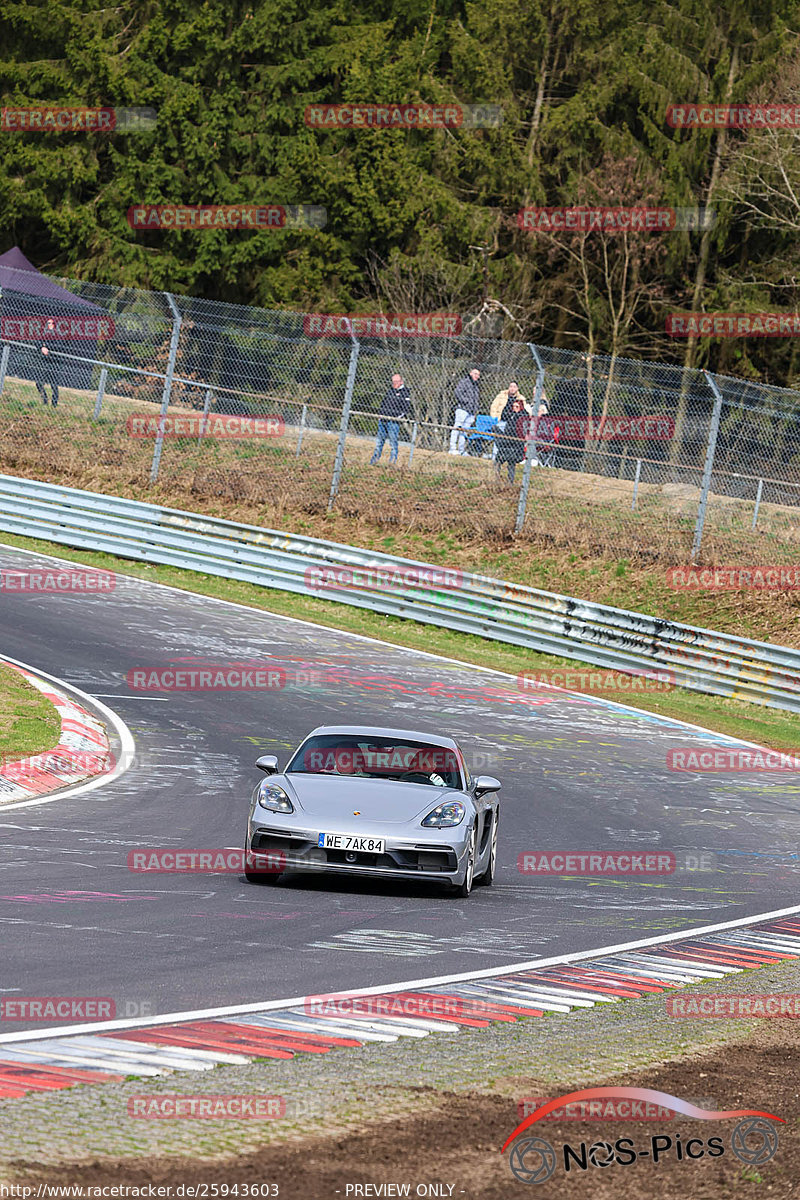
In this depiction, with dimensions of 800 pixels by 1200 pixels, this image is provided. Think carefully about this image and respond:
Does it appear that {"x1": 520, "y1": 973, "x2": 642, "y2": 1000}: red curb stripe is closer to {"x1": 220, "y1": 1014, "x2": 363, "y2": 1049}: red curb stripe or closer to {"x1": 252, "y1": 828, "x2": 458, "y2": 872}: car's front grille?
{"x1": 220, "y1": 1014, "x2": 363, "y2": 1049}: red curb stripe

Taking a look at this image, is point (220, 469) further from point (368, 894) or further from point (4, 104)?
point (4, 104)

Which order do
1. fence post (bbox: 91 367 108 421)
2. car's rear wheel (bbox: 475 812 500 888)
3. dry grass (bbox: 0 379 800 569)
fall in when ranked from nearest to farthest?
car's rear wheel (bbox: 475 812 500 888) → dry grass (bbox: 0 379 800 569) → fence post (bbox: 91 367 108 421)

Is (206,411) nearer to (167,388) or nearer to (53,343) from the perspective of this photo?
(167,388)

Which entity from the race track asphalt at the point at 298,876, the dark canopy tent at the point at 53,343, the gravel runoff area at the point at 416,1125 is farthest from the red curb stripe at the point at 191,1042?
the dark canopy tent at the point at 53,343

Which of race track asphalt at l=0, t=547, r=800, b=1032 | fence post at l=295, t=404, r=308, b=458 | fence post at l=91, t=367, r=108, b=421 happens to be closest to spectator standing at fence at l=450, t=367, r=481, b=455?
fence post at l=295, t=404, r=308, b=458

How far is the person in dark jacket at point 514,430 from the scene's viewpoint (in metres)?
26.9

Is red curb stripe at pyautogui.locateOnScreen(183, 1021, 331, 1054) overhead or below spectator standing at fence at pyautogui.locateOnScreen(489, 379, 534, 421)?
below

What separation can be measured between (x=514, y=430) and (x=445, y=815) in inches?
669

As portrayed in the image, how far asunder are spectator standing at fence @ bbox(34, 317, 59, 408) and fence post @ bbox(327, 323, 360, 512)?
568 centimetres

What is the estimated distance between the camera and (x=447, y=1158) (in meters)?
5.02

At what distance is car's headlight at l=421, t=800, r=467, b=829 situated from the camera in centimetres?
1060

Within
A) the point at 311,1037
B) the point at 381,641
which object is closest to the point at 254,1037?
the point at 311,1037

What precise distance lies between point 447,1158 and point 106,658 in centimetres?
1570

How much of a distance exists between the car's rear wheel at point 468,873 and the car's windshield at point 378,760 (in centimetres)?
59
